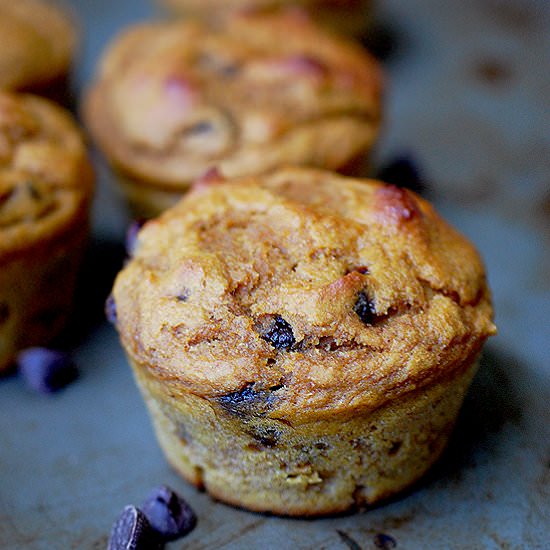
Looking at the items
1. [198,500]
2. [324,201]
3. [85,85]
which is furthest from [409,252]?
[85,85]

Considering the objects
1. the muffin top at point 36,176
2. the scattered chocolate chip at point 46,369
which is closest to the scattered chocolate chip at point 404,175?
the muffin top at point 36,176

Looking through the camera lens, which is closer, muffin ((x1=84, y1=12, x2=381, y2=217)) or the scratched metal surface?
the scratched metal surface

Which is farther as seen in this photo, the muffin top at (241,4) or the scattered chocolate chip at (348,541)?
the muffin top at (241,4)

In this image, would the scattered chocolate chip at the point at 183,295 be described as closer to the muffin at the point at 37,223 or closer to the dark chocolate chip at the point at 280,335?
the dark chocolate chip at the point at 280,335

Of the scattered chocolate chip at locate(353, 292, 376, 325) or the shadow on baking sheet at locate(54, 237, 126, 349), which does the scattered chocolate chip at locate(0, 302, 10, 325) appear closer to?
the shadow on baking sheet at locate(54, 237, 126, 349)

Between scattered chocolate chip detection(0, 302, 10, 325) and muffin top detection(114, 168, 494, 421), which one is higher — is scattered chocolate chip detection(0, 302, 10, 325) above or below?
below

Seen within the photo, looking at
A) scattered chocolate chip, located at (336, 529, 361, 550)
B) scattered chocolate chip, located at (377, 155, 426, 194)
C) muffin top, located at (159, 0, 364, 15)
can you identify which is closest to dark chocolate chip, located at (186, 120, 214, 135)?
scattered chocolate chip, located at (377, 155, 426, 194)

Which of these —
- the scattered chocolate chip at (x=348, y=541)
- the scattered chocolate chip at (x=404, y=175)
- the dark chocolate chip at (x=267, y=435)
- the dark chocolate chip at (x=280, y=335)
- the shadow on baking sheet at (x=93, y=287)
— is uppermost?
the dark chocolate chip at (x=280, y=335)
